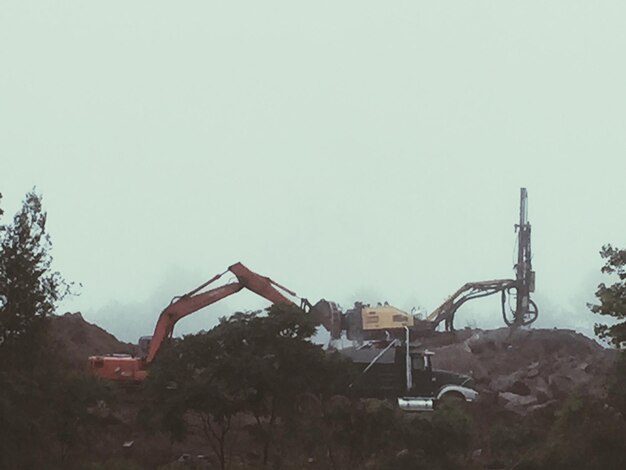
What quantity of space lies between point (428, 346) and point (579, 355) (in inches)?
351

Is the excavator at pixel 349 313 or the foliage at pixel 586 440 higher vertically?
the excavator at pixel 349 313

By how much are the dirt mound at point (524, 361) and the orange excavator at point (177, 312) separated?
31.6 ft

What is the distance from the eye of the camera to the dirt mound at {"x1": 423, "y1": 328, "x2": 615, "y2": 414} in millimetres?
48406

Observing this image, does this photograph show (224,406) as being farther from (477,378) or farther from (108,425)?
(477,378)

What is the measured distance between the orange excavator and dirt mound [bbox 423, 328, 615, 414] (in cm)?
964

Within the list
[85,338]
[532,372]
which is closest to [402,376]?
[532,372]

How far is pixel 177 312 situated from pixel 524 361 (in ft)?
72.0

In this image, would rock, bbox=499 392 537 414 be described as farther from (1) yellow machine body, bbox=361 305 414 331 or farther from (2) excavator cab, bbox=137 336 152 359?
(2) excavator cab, bbox=137 336 152 359

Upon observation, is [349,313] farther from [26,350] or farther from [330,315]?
[26,350]

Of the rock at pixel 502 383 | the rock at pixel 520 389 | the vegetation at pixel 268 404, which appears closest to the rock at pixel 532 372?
the rock at pixel 502 383

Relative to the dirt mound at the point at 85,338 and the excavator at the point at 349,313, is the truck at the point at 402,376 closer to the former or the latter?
the excavator at the point at 349,313

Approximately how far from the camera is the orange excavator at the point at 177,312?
4353 cm

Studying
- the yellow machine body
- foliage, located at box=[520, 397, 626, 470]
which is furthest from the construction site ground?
foliage, located at box=[520, 397, 626, 470]

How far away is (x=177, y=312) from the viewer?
4591cm
